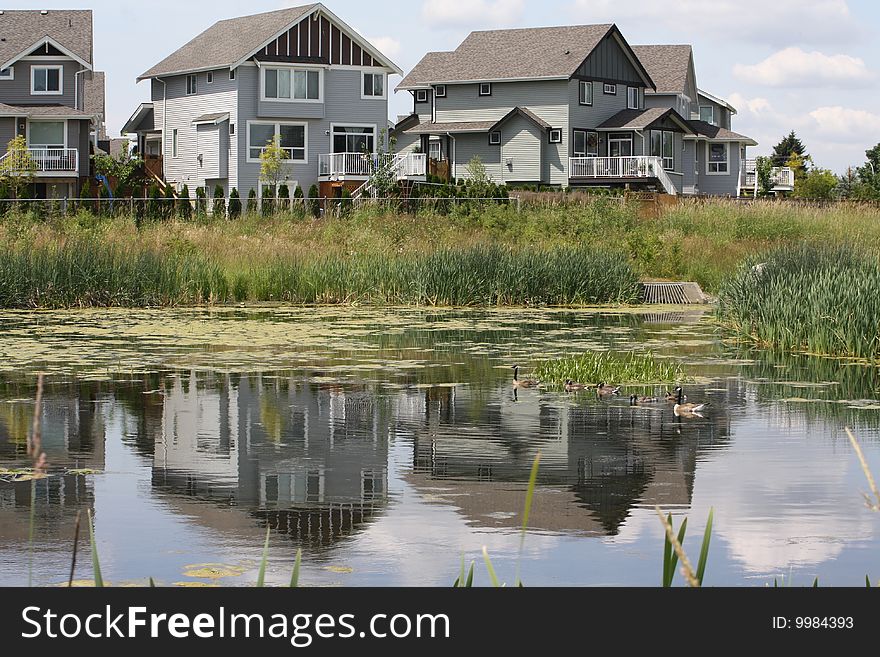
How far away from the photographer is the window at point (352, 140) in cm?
6919

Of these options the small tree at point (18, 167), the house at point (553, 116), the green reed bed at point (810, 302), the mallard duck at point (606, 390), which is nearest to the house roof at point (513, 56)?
the house at point (553, 116)

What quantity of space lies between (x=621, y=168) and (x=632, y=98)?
723 cm

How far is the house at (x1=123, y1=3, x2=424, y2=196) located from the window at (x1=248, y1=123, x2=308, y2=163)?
48mm

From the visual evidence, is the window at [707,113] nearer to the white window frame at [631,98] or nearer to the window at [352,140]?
the white window frame at [631,98]

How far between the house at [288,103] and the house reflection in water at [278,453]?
1891 inches

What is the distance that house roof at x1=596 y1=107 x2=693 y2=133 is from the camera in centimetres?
7356

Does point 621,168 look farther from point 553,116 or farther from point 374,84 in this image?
point 374,84

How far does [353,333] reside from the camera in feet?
84.4

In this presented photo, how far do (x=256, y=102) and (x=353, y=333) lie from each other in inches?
1715

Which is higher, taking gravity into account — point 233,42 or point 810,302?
point 233,42

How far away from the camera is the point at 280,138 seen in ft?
221

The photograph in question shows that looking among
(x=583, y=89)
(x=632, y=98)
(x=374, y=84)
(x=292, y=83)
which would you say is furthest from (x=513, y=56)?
(x=292, y=83)

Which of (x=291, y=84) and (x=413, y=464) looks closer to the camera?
(x=413, y=464)

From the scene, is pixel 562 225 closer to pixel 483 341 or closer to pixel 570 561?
pixel 483 341
